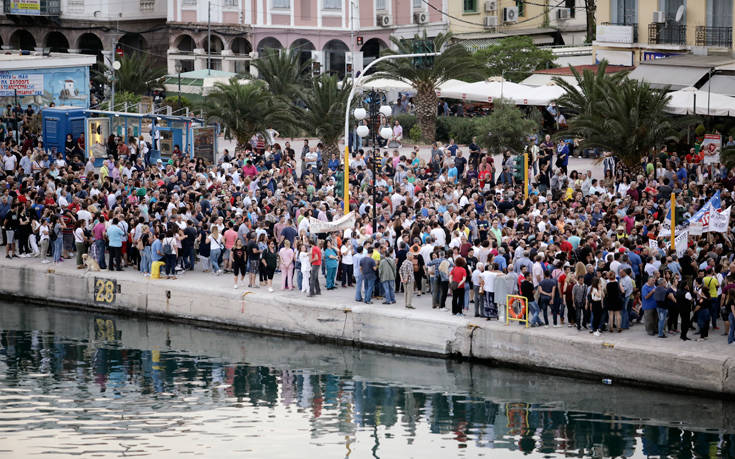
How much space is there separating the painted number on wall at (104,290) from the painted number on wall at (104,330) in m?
0.48

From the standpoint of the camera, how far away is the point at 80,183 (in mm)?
35406

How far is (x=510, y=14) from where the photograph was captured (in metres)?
63.9

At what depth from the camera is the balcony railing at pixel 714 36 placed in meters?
48.2

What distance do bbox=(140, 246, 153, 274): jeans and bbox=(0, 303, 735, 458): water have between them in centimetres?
219

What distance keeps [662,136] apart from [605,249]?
34.6 ft

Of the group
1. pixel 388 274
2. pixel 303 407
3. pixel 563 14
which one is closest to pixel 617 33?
pixel 563 14

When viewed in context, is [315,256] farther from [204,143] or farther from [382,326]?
[204,143]

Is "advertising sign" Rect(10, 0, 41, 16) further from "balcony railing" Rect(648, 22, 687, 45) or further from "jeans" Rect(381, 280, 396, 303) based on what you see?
"jeans" Rect(381, 280, 396, 303)

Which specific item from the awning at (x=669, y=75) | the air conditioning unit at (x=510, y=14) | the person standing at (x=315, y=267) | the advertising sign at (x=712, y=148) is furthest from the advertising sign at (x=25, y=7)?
the person standing at (x=315, y=267)

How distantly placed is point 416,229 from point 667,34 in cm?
2514

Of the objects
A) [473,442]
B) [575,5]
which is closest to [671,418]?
[473,442]

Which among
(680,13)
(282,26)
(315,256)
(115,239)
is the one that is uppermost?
(282,26)

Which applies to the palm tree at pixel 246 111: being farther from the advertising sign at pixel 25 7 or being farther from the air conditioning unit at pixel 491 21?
the advertising sign at pixel 25 7

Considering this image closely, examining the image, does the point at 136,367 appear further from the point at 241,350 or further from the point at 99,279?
the point at 99,279
